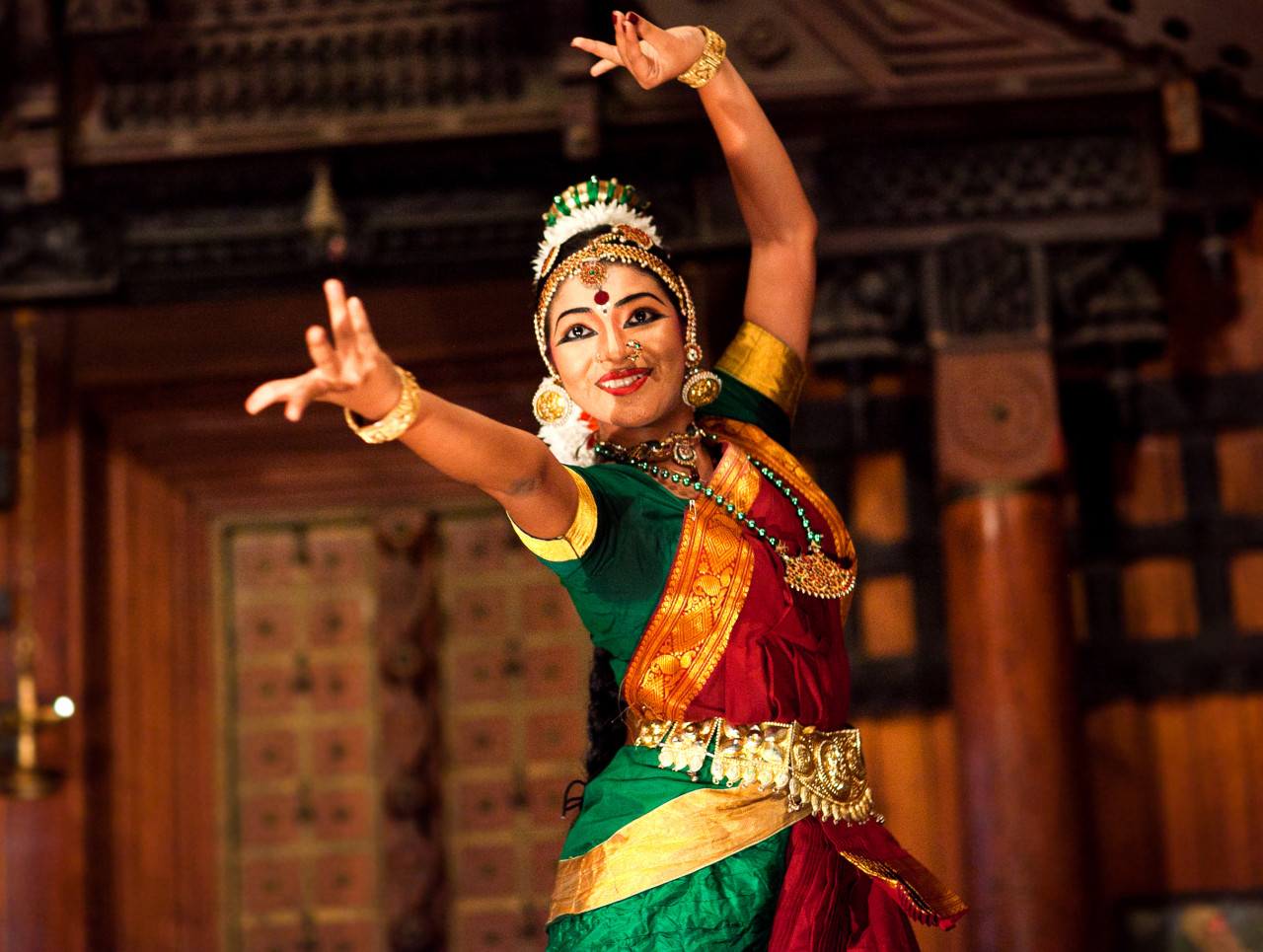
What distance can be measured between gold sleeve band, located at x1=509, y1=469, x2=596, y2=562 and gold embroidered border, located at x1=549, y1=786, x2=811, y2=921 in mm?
363

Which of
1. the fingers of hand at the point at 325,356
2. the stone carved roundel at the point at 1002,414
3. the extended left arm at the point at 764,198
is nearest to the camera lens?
the fingers of hand at the point at 325,356

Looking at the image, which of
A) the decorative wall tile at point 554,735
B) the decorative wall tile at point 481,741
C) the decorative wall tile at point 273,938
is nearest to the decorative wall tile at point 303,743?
the decorative wall tile at point 273,938

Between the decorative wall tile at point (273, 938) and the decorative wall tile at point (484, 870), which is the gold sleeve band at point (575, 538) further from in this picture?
the decorative wall tile at point (273, 938)

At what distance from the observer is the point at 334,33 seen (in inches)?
166

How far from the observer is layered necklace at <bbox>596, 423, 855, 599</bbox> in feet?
6.82

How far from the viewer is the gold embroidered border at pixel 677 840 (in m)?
1.91

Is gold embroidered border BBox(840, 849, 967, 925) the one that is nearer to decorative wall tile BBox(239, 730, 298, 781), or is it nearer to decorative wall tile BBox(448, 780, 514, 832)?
decorative wall tile BBox(448, 780, 514, 832)

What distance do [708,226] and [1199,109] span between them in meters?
1.41

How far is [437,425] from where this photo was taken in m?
1.73

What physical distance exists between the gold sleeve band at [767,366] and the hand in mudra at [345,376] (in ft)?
2.70

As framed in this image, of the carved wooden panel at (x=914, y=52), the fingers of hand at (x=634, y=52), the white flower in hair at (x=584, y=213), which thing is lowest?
the white flower in hair at (x=584, y=213)

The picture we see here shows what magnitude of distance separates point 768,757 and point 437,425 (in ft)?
2.12

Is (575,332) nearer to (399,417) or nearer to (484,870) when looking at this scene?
(399,417)

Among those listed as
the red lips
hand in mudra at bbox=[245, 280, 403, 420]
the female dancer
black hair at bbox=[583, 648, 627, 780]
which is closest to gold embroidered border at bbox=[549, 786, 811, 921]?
the female dancer
